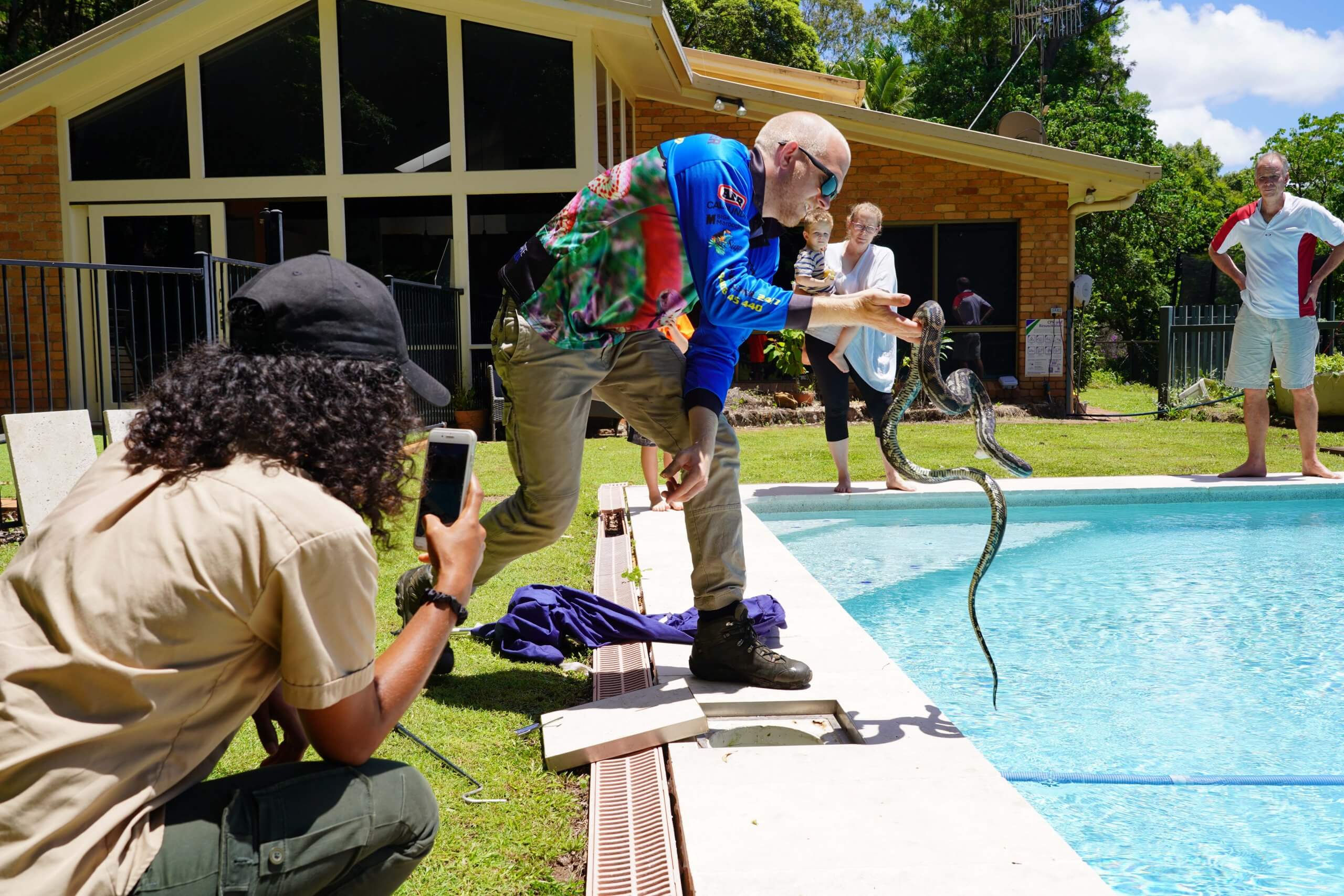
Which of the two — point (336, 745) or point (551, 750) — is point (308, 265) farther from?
point (551, 750)

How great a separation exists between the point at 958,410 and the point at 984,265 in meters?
11.7

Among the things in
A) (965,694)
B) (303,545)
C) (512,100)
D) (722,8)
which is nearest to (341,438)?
(303,545)

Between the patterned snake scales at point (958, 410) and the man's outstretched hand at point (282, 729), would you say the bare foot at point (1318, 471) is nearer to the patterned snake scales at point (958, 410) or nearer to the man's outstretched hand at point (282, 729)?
the patterned snake scales at point (958, 410)

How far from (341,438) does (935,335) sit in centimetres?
219

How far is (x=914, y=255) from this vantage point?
14.5m

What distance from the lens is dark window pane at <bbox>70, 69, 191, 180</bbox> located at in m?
→ 12.0

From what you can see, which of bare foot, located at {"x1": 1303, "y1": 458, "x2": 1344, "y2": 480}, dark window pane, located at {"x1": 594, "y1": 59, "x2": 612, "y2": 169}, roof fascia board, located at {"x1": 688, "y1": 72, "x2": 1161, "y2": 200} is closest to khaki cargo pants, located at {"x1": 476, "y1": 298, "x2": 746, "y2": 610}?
bare foot, located at {"x1": 1303, "y1": 458, "x2": 1344, "y2": 480}

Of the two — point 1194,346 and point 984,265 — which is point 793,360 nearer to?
point 984,265

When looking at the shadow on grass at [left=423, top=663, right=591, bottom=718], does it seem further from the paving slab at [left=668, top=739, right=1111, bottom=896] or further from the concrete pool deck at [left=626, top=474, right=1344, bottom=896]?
the paving slab at [left=668, top=739, right=1111, bottom=896]

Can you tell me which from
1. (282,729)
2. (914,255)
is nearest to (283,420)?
(282,729)

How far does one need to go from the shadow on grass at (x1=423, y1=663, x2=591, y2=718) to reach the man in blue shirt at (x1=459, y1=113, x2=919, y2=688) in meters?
0.40

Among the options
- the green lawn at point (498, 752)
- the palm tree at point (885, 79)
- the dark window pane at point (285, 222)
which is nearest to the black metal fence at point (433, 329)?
the dark window pane at point (285, 222)

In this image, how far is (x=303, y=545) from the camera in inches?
55.0

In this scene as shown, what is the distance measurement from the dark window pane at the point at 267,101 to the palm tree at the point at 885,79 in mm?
25897
